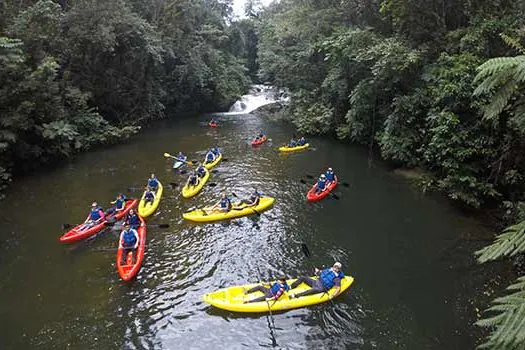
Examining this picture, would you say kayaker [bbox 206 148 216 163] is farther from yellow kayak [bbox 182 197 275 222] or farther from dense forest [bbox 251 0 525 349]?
dense forest [bbox 251 0 525 349]

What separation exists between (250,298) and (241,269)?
2042 mm

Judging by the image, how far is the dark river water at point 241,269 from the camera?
10.5m

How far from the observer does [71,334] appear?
10461mm

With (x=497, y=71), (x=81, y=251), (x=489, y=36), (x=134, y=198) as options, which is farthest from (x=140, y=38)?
(x=497, y=71)

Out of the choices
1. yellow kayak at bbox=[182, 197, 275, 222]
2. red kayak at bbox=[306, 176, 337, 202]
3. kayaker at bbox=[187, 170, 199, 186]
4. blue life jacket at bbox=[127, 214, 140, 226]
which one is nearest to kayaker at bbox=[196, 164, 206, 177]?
kayaker at bbox=[187, 170, 199, 186]

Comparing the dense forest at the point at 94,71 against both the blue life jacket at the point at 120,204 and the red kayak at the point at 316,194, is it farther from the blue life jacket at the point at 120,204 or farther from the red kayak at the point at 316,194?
the red kayak at the point at 316,194

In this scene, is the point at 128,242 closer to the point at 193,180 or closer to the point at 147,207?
the point at 147,207

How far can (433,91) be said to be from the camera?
690 inches

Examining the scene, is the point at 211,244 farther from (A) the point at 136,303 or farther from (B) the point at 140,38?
(B) the point at 140,38

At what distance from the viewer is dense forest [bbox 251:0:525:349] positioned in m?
15.2

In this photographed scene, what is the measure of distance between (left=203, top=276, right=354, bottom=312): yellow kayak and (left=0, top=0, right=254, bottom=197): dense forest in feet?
42.8

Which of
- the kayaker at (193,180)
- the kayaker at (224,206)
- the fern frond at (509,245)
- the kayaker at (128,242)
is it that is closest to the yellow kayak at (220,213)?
the kayaker at (224,206)

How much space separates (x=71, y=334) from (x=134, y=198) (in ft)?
31.8

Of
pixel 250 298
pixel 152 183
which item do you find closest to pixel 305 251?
pixel 250 298
